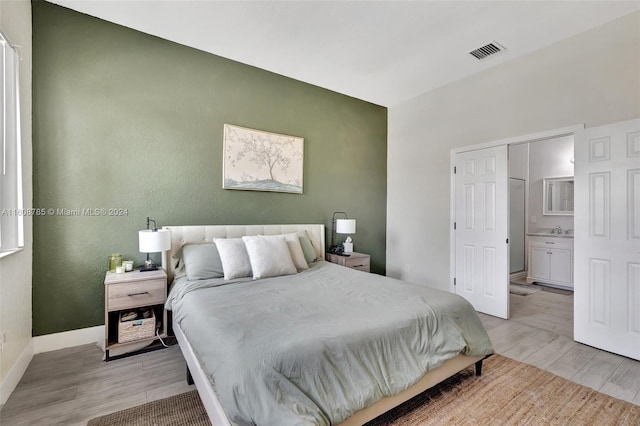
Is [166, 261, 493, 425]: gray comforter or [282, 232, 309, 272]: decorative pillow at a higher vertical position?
[282, 232, 309, 272]: decorative pillow

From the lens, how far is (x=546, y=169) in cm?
580

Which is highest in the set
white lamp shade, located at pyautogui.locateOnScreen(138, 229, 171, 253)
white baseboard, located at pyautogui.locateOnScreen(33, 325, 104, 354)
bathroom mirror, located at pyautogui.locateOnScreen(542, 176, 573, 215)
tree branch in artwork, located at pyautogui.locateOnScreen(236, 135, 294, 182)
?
tree branch in artwork, located at pyautogui.locateOnScreen(236, 135, 294, 182)

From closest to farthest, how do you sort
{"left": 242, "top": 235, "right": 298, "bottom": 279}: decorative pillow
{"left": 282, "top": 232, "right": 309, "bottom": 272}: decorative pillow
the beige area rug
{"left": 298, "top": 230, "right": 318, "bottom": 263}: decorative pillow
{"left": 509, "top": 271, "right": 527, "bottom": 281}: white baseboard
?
the beige area rug < {"left": 242, "top": 235, "right": 298, "bottom": 279}: decorative pillow < {"left": 282, "top": 232, "right": 309, "bottom": 272}: decorative pillow < {"left": 298, "top": 230, "right": 318, "bottom": 263}: decorative pillow < {"left": 509, "top": 271, "right": 527, "bottom": 281}: white baseboard

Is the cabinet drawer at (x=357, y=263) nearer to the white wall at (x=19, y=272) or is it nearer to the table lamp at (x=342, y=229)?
the table lamp at (x=342, y=229)

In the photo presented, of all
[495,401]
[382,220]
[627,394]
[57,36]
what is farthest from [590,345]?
[57,36]

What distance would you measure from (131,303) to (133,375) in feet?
1.88

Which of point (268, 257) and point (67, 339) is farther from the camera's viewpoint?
point (268, 257)

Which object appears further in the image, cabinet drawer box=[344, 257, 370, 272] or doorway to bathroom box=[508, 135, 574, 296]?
doorway to bathroom box=[508, 135, 574, 296]

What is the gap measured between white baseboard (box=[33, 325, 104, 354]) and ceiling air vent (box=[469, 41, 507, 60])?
16.3ft

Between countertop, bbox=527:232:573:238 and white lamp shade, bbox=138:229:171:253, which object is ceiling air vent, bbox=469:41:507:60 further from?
white lamp shade, bbox=138:229:171:253

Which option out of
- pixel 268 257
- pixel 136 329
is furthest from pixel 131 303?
pixel 268 257

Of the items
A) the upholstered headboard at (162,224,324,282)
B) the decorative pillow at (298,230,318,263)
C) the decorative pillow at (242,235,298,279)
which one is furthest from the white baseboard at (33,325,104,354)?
the decorative pillow at (298,230,318,263)

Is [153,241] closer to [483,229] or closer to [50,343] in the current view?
[50,343]

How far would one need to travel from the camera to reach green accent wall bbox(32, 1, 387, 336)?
2662 mm
